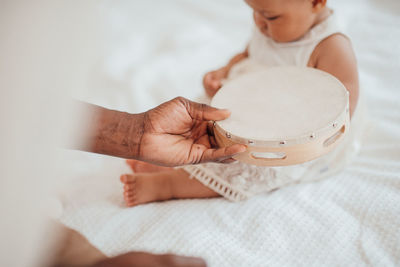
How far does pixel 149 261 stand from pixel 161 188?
25 cm

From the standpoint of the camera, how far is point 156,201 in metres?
0.92

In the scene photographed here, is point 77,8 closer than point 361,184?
Yes

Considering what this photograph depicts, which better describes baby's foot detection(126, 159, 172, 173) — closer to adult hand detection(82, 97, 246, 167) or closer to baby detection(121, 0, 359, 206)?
baby detection(121, 0, 359, 206)

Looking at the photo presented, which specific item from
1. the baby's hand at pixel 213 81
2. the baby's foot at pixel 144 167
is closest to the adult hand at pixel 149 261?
the baby's foot at pixel 144 167

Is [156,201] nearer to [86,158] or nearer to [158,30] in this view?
[86,158]

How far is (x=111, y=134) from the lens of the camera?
772 millimetres

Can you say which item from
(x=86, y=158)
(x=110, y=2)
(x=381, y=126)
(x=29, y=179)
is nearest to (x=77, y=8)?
(x=29, y=179)

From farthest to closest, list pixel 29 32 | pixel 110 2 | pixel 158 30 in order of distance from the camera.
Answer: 1. pixel 110 2
2. pixel 158 30
3. pixel 29 32

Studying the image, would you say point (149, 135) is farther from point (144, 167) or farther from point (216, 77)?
point (216, 77)

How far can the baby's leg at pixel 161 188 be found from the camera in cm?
90

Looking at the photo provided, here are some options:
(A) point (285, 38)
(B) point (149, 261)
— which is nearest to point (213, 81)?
(A) point (285, 38)

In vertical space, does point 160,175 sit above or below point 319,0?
below

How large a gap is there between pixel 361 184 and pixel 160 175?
0.47 metres

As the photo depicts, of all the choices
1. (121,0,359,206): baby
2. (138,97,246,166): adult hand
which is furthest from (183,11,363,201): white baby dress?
(138,97,246,166): adult hand
